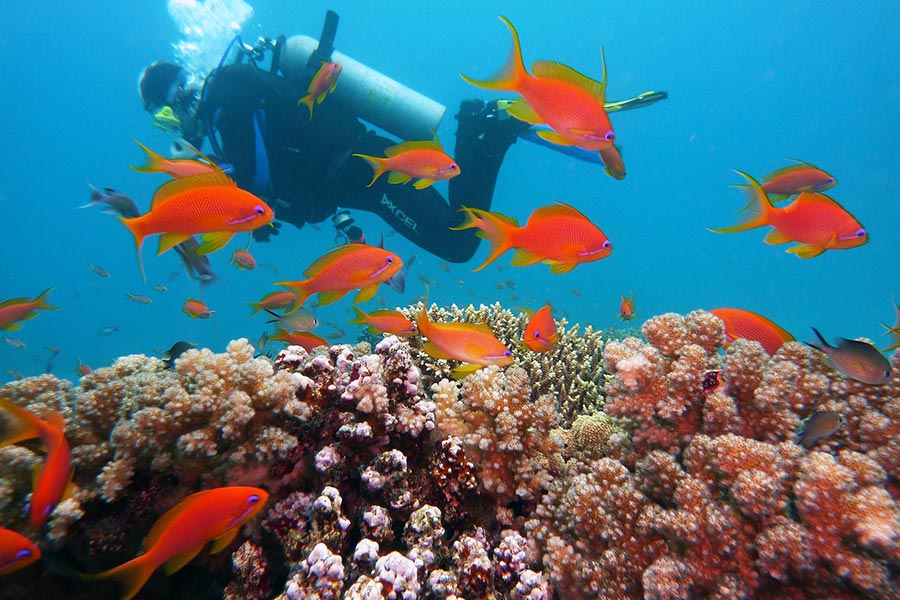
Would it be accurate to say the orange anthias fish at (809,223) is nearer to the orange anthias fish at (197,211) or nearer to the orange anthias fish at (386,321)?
the orange anthias fish at (386,321)

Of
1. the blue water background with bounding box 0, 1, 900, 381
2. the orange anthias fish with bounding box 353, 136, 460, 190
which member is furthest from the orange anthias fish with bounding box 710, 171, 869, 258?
the blue water background with bounding box 0, 1, 900, 381

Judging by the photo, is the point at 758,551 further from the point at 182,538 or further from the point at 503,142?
the point at 503,142

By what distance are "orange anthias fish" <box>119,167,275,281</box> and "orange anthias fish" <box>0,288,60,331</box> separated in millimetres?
2346

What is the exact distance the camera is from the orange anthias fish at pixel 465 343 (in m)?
2.40

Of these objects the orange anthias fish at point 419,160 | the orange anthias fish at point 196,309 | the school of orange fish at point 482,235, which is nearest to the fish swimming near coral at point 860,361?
the school of orange fish at point 482,235

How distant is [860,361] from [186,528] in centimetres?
340

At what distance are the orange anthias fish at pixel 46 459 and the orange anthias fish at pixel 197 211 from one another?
1053 mm

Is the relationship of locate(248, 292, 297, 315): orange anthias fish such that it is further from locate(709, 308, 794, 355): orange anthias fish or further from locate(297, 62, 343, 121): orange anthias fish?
locate(709, 308, 794, 355): orange anthias fish

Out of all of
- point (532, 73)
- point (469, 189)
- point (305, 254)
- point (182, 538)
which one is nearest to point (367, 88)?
point (469, 189)

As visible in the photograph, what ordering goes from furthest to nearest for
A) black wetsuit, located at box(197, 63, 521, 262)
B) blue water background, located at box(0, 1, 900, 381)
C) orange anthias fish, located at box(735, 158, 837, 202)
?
blue water background, located at box(0, 1, 900, 381), black wetsuit, located at box(197, 63, 521, 262), orange anthias fish, located at box(735, 158, 837, 202)

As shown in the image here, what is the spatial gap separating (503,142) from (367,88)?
3.17 m

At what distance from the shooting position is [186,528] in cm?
163

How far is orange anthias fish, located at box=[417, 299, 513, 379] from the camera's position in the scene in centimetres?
240

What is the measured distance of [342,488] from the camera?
2.44 meters
